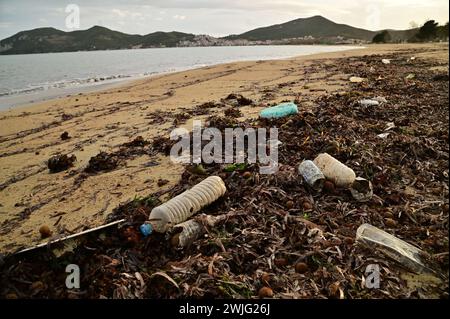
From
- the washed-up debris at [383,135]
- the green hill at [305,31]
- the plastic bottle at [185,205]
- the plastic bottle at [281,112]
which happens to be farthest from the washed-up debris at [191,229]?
the green hill at [305,31]

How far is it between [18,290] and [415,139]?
5.03 metres

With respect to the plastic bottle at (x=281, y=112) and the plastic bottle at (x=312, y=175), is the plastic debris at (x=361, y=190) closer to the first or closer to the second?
the plastic bottle at (x=312, y=175)

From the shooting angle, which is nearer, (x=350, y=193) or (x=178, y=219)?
(x=178, y=219)

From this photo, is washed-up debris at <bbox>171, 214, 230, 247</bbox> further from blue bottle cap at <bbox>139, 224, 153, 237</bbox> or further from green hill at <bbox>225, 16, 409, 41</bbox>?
green hill at <bbox>225, 16, 409, 41</bbox>

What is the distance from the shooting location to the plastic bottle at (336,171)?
12.1 ft

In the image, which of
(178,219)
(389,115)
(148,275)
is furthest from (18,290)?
(389,115)

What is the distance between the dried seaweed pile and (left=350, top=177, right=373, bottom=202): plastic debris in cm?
8

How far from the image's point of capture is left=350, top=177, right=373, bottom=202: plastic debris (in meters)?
3.50

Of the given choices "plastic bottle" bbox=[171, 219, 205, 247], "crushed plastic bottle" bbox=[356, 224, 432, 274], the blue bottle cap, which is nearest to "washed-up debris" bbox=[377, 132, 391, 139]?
Result: "crushed plastic bottle" bbox=[356, 224, 432, 274]

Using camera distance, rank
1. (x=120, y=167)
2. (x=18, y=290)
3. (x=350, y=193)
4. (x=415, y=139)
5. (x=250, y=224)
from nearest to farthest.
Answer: (x=18, y=290), (x=250, y=224), (x=350, y=193), (x=415, y=139), (x=120, y=167)

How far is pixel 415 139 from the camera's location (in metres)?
4.70

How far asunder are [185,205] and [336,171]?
1808 millimetres

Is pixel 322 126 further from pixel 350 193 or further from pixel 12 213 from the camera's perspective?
pixel 12 213
